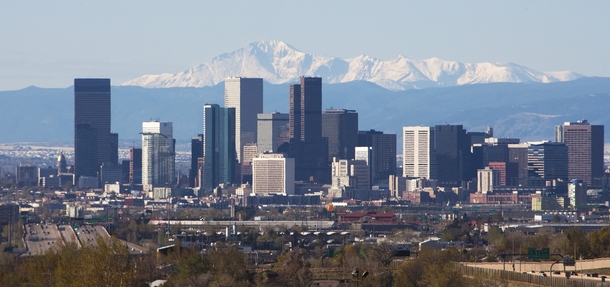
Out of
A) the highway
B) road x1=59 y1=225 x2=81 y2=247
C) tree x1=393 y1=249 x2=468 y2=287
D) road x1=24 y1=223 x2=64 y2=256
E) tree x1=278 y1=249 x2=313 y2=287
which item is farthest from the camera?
the highway

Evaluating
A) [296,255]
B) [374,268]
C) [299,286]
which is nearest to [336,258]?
[296,255]

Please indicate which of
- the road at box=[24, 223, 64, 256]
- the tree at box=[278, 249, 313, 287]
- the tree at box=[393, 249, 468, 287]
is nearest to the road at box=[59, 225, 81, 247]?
the road at box=[24, 223, 64, 256]

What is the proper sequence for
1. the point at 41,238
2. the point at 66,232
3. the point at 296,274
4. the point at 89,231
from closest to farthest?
1. the point at 296,274
2. the point at 41,238
3. the point at 66,232
4. the point at 89,231

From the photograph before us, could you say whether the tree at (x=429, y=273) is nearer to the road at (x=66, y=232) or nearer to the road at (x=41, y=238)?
the road at (x=41, y=238)

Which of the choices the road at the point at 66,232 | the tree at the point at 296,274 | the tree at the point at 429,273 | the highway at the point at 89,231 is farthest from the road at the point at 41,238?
the tree at the point at 429,273

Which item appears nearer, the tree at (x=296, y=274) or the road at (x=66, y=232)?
the tree at (x=296, y=274)

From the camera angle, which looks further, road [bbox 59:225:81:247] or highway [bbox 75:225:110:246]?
highway [bbox 75:225:110:246]

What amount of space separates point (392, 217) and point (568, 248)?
10499cm

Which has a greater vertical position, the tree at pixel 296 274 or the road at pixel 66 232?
the tree at pixel 296 274

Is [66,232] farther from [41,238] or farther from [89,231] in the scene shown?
[41,238]

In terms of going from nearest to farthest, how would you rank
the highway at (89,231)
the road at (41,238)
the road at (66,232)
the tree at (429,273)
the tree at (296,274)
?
the tree at (429,273) < the tree at (296,274) < the road at (41,238) < the road at (66,232) < the highway at (89,231)

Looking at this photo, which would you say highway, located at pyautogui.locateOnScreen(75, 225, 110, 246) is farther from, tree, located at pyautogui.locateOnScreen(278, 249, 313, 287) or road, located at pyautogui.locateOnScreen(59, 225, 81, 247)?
tree, located at pyautogui.locateOnScreen(278, 249, 313, 287)

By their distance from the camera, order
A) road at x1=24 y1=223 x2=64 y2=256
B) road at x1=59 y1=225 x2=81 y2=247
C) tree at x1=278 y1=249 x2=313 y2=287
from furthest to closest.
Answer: road at x1=59 y1=225 x2=81 y2=247 → road at x1=24 y1=223 x2=64 y2=256 → tree at x1=278 y1=249 x2=313 y2=287

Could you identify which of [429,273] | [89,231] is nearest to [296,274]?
[429,273]
